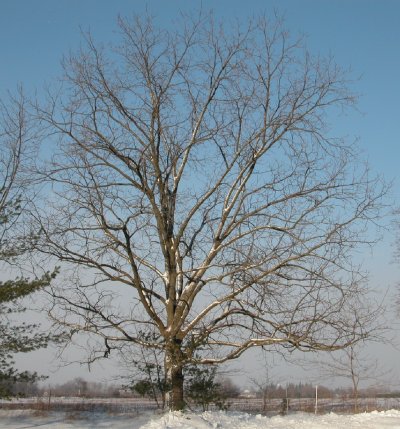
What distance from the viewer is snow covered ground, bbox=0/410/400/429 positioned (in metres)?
11.4

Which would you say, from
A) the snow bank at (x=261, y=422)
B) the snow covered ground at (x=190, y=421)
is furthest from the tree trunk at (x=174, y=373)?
the snow bank at (x=261, y=422)

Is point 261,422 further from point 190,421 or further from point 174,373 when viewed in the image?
point 174,373

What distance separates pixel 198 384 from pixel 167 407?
0.90m

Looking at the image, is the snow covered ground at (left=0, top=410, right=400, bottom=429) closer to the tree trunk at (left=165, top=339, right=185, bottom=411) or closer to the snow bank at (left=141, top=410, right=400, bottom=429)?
the snow bank at (left=141, top=410, right=400, bottom=429)

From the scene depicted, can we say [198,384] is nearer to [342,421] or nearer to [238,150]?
[342,421]

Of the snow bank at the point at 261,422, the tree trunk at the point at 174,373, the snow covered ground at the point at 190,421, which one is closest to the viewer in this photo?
the snow bank at the point at 261,422

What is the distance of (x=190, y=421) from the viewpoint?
1123cm

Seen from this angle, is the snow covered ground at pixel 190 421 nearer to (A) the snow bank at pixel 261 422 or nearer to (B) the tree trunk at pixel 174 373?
(A) the snow bank at pixel 261 422

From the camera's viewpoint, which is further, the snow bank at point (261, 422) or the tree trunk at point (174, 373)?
the tree trunk at point (174, 373)

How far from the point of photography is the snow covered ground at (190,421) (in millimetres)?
11398

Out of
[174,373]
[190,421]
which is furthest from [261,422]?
[174,373]

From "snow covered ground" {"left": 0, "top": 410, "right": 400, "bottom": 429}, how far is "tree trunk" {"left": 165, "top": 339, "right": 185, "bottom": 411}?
1.88 feet

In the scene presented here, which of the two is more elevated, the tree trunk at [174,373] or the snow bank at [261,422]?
the tree trunk at [174,373]

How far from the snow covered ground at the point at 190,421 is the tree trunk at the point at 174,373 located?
57cm
